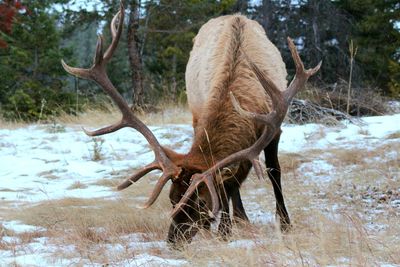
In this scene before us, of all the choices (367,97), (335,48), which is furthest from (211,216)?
(335,48)

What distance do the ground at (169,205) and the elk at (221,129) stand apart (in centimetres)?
25

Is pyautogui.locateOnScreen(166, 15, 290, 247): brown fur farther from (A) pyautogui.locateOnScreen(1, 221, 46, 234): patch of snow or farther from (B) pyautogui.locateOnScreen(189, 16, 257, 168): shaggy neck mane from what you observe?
(A) pyautogui.locateOnScreen(1, 221, 46, 234): patch of snow

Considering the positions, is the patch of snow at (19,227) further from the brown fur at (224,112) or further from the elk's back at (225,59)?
the elk's back at (225,59)

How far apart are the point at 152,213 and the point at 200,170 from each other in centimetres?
115

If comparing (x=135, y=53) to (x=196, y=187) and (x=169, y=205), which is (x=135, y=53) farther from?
(x=196, y=187)

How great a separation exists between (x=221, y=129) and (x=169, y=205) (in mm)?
1408

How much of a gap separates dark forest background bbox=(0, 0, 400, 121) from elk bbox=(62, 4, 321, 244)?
7.12 metres

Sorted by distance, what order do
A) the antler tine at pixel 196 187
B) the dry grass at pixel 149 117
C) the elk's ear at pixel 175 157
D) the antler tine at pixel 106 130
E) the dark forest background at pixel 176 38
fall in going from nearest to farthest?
1. the antler tine at pixel 196 187
2. the elk's ear at pixel 175 157
3. the antler tine at pixel 106 130
4. the dry grass at pixel 149 117
5. the dark forest background at pixel 176 38

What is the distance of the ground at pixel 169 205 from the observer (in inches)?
138

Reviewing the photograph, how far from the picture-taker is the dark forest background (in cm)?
1443

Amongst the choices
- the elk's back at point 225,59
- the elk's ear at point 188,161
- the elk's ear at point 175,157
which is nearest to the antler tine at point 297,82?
the elk's back at point 225,59

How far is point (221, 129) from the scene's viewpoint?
15.6ft

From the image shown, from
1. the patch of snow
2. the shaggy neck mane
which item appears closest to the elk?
the shaggy neck mane

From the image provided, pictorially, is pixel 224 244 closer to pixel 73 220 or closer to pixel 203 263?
pixel 203 263
